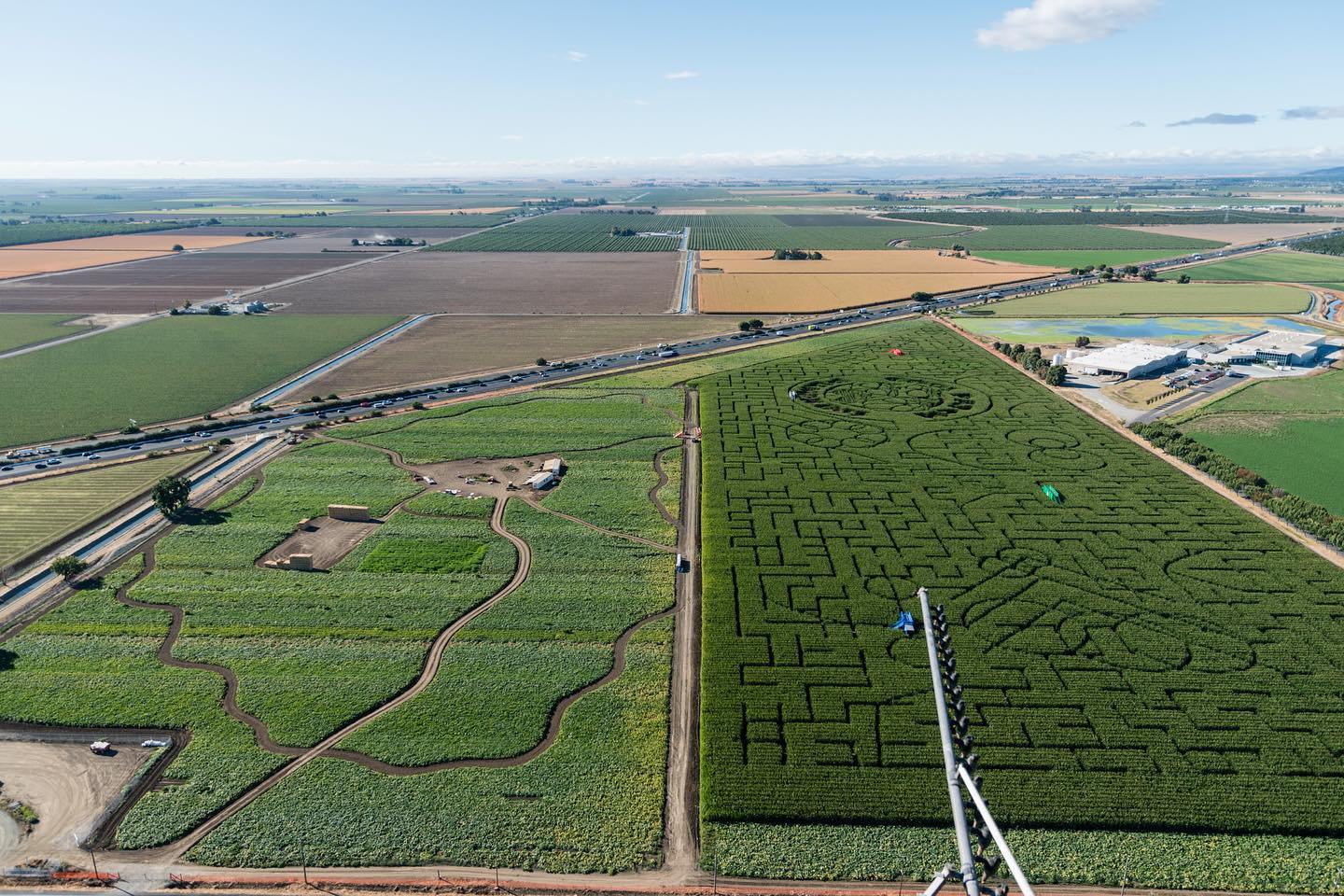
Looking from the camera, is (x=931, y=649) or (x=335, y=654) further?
(x=335, y=654)

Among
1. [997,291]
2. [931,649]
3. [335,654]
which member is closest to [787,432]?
[335,654]

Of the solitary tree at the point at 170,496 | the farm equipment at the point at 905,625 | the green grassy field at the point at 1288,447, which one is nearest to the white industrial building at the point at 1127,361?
the green grassy field at the point at 1288,447

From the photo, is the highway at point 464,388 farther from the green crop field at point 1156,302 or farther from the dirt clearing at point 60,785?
the dirt clearing at point 60,785

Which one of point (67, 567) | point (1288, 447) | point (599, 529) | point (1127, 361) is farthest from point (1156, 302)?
point (67, 567)

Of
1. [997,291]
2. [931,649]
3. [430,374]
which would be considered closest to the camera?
[931,649]

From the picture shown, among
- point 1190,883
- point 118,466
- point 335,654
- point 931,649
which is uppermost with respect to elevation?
point 931,649

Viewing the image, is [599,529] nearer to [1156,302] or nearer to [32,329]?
[32,329]

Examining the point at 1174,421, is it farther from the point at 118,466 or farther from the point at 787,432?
the point at 118,466
